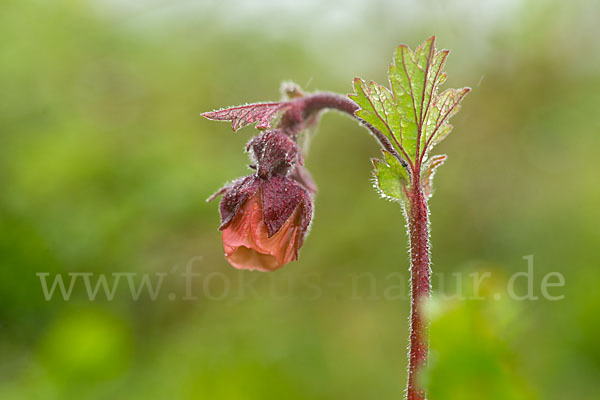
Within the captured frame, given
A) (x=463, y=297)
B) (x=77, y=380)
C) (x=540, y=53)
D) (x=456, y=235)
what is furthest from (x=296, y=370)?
(x=540, y=53)

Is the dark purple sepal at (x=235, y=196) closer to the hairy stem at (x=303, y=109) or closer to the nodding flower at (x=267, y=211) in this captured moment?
the nodding flower at (x=267, y=211)

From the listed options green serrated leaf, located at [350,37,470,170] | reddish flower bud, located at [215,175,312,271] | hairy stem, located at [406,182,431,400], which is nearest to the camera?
hairy stem, located at [406,182,431,400]

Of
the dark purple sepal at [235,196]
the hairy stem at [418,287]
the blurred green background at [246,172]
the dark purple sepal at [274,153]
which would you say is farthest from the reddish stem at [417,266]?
the blurred green background at [246,172]

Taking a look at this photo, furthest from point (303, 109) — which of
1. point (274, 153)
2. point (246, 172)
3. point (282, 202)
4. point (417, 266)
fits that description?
point (246, 172)

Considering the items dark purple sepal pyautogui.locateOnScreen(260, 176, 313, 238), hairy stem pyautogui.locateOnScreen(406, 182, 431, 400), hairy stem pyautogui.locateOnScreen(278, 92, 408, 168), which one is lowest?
hairy stem pyautogui.locateOnScreen(406, 182, 431, 400)

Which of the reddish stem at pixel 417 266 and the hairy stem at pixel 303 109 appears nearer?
the reddish stem at pixel 417 266

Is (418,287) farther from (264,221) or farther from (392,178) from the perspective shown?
(264,221)

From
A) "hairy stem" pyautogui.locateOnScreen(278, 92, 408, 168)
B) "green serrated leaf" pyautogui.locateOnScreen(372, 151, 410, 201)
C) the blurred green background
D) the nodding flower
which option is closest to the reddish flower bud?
the nodding flower

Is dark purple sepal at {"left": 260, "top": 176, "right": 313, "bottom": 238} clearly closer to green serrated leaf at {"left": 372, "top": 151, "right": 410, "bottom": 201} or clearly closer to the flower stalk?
the flower stalk
